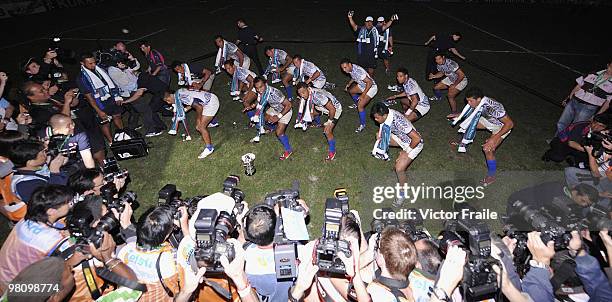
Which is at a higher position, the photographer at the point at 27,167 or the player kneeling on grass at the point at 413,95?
the photographer at the point at 27,167

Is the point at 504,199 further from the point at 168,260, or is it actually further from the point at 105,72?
the point at 105,72

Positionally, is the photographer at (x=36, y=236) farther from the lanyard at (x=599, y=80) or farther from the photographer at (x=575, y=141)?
the lanyard at (x=599, y=80)

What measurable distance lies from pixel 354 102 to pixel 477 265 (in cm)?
749

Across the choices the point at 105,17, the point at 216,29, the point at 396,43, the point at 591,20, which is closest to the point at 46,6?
the point at 105,17

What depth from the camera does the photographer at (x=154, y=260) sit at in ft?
11.2

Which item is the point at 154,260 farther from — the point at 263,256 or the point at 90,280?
the point at 263,256

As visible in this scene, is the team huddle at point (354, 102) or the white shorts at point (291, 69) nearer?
the team huddle at point (354, 102)

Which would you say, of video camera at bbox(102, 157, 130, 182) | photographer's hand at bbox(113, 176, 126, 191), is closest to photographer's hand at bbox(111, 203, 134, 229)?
photographer's hand at bbox(113, 176, 126, 191)

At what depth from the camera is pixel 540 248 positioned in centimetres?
305

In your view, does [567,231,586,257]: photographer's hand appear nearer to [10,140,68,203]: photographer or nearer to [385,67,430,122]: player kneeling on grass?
[385,67,430,122]: player kneeling on grass

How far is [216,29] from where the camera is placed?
57.4 feet

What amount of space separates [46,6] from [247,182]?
25038mm

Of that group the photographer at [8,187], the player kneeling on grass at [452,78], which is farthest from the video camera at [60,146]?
the player kneeling on grass at [452,78]

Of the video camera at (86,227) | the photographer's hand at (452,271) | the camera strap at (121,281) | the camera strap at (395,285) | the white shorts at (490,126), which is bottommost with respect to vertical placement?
the white shorts at (490,126)
